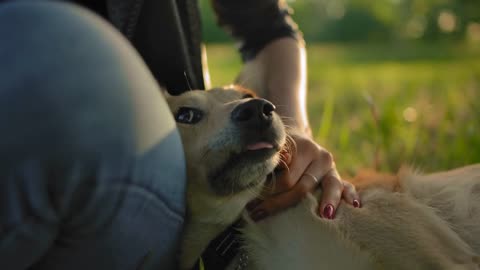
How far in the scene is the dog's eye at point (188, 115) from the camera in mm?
2016

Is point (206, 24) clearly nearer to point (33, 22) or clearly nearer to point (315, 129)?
point (315, 129)

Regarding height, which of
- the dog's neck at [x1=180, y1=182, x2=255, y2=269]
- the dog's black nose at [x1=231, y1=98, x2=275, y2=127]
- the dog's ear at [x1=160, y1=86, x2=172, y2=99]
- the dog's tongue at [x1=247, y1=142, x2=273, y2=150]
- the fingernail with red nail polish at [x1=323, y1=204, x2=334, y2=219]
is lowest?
the dog's neck at [x1=180, y1=182, x2=255, y2=269]

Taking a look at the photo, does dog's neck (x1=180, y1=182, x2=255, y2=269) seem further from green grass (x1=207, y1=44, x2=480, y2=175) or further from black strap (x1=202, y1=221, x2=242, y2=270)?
green grass (x1=207, y1=44, x2=480, y2=175)

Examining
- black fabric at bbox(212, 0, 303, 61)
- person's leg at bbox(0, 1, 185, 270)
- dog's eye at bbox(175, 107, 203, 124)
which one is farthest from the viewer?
black fabric at bbox(212, 0, 303, 61)

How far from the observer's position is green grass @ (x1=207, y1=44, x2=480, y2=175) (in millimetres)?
3223

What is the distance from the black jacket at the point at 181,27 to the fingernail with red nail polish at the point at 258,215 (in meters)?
0.59

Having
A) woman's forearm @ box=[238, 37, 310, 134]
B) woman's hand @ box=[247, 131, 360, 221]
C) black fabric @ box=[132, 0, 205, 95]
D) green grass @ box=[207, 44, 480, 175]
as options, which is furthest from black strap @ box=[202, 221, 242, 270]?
green grass @ box=[207, 44, 480, 175]

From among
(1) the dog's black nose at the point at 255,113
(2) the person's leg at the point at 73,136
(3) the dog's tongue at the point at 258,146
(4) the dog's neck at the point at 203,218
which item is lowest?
(4) the dog's neck at the point at 203,218

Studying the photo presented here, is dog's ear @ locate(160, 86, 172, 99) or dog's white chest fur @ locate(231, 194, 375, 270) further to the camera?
dog's ear @ locate(160, 86, 172, 99)

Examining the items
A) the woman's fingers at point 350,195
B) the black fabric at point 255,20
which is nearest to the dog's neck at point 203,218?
the woman's fingers at point 350,195

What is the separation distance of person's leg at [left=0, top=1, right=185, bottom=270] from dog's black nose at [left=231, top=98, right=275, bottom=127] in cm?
42

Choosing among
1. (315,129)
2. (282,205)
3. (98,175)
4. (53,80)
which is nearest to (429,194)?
(282,205)

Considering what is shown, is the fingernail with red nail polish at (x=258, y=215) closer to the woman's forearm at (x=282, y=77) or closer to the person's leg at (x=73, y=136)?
the woman's forearm at (x=282, y=77)

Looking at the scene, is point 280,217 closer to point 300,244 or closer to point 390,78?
point 300,244
